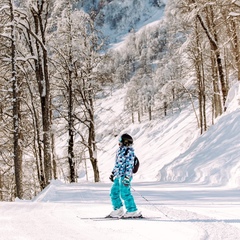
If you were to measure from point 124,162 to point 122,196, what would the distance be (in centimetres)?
61

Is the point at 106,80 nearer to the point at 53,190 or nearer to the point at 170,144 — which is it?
the point at 53,190

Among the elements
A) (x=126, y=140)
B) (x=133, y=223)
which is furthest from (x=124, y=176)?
(x=133, y=223)

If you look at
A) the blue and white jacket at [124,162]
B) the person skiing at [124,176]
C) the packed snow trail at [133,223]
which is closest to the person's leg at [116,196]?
the person skiing at [124,176]

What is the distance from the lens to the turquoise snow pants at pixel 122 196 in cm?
636

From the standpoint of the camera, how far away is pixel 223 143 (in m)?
14.5

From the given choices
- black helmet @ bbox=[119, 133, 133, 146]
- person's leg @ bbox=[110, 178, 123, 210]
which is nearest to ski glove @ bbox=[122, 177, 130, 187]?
person's leg @ bbox=[110, 178, 123, 210]

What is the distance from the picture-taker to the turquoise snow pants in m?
6.36

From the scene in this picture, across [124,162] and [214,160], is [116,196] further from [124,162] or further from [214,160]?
Answer: [214,160]

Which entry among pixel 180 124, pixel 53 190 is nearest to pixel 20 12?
pixel 53 190

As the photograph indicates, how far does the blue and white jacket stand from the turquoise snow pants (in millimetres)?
116

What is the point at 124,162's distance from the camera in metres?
6.51

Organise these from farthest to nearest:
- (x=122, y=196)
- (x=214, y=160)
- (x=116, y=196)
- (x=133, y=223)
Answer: (x=214, y=160) < (x=116, y=196) < (x=122, y=196) < (x=133, y=223)

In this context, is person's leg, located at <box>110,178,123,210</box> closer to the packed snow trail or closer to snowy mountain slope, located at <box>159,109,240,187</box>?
the packed snow trail

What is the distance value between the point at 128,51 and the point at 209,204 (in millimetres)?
143746
